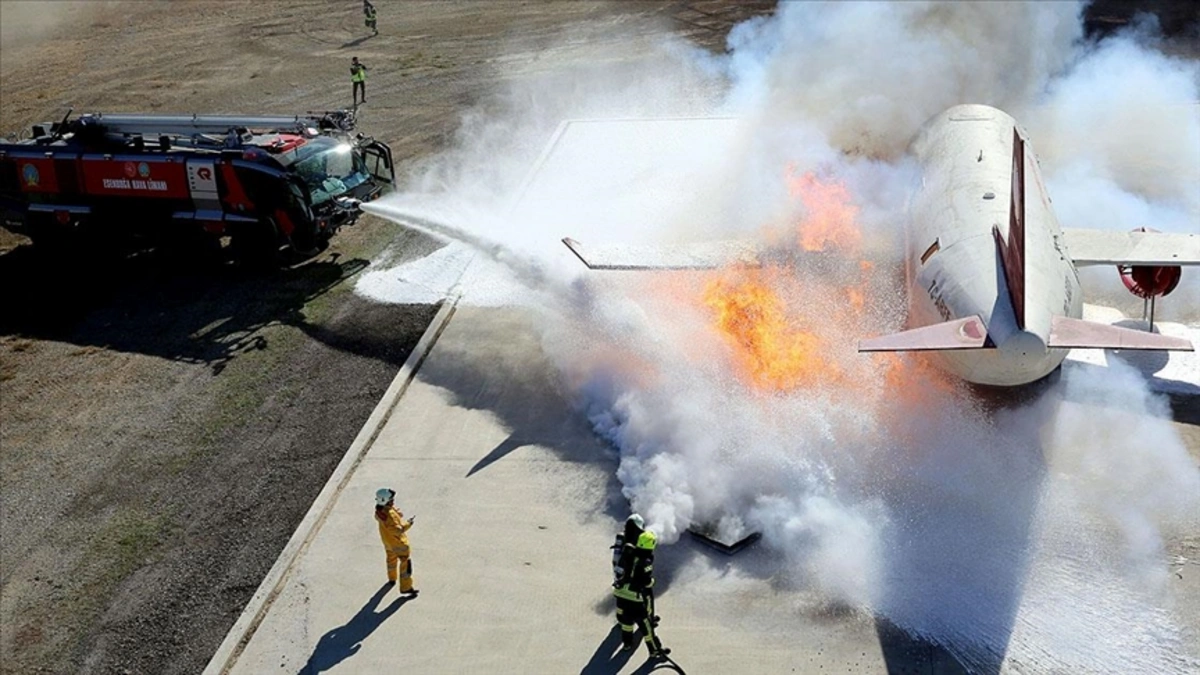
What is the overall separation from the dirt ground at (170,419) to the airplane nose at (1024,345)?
3.82 m

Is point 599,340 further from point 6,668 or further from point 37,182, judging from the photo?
point 37,182

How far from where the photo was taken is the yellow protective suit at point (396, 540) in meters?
11.2

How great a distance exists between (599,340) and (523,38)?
2311 centimetres

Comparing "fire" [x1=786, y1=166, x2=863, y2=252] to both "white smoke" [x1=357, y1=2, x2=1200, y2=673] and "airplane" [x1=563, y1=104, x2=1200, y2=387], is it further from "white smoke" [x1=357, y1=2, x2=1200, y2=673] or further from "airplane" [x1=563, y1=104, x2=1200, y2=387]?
"airplane" [x1=563, y1=104, x2=1200, y2=387]

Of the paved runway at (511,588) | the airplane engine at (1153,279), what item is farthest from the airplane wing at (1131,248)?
the paved runway at (511,588)

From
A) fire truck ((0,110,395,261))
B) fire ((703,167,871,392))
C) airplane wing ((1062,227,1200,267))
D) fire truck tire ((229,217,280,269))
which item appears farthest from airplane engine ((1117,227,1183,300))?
fire truck tire ((229,217,280,269))

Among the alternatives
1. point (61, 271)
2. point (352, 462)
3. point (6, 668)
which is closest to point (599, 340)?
point (352, 462)

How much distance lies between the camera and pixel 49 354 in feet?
58.9

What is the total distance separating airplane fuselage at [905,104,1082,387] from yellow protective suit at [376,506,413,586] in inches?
260

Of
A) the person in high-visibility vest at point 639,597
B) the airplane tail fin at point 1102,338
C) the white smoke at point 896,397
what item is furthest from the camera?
the white smoke at point 896,397

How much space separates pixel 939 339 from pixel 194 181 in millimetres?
13915

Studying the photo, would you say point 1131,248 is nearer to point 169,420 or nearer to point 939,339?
point 939,339

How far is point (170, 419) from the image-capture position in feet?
51.6

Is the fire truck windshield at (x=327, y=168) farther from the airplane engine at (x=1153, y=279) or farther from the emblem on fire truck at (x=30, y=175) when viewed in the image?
the airplane engine at (x=1153, y=279)
